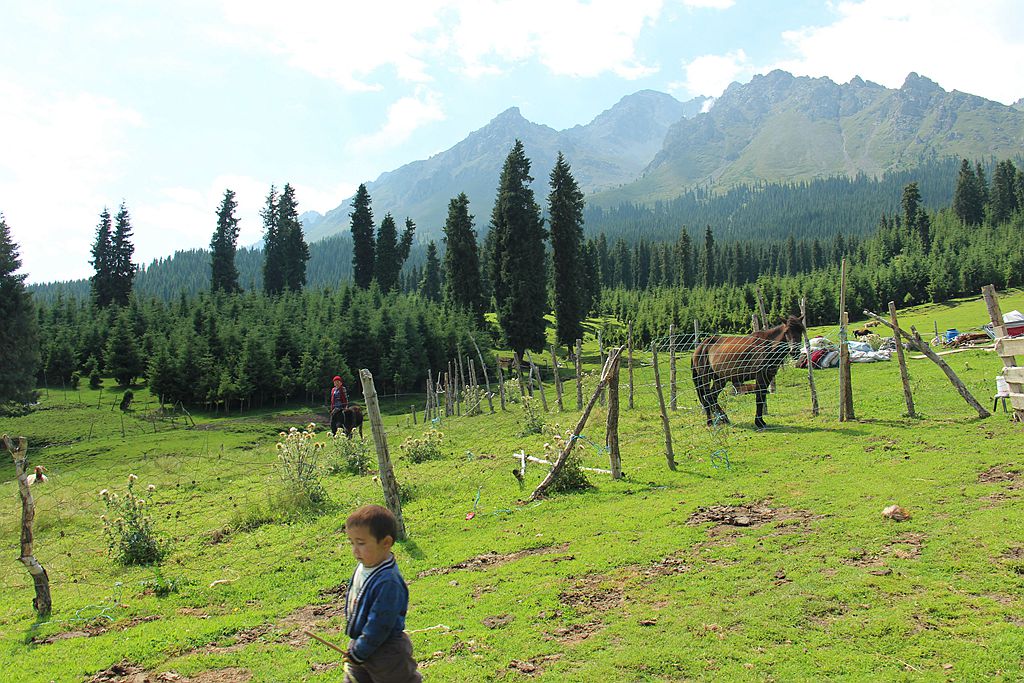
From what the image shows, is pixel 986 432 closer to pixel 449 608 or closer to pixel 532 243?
pixel 449 608

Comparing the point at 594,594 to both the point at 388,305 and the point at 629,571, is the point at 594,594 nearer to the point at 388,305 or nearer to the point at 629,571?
the point at 629,571

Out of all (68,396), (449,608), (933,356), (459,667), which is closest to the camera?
(459,667)

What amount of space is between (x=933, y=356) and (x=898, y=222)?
118439 mm

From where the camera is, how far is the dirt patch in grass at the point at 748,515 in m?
8.46

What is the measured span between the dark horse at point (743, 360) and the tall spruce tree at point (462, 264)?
4151 centimetres

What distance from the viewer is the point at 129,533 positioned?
9.89 meters

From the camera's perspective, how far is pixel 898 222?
111m

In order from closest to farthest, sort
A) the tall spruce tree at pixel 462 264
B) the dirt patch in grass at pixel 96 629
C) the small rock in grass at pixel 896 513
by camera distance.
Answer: the dirt patch in grass at pixel 96 629
the small rock in grass at pixel 896 513
the tall spruce tree at pixel 462 264

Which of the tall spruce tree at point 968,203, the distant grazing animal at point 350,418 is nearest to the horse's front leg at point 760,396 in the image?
the distant grazing animal at point 350,418

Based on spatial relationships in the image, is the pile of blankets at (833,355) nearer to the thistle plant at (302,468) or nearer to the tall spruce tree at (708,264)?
the thistle plant at (302,468)

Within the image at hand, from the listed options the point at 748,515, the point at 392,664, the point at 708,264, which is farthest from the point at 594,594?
the point at 708,264

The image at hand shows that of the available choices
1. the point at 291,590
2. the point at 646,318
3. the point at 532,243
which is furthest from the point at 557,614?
the point at 646,318

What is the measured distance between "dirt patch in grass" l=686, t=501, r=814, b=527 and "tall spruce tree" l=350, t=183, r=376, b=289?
64.0 metres

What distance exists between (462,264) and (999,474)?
51.9m
